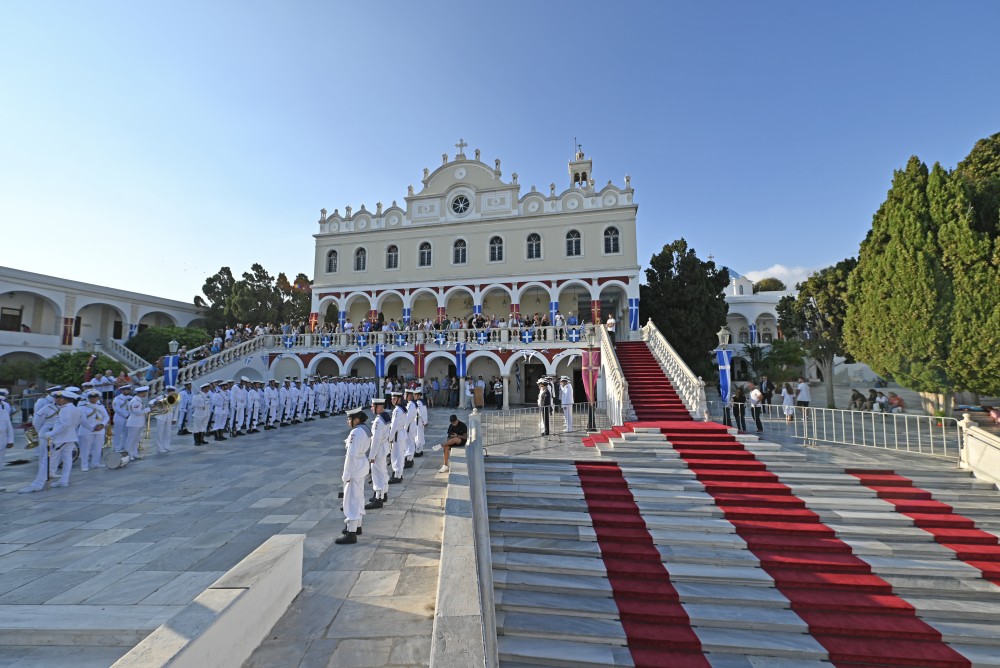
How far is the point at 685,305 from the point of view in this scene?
26047 mm

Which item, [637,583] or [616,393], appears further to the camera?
[616,393]

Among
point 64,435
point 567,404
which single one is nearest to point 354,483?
point 64,435

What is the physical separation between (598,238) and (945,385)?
51.4ft

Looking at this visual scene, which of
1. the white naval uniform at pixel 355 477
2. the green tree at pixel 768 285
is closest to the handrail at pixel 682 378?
the white naval uniform at pixel 355 477

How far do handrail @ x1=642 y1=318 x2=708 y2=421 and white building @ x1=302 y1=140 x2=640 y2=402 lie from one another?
5.34 m

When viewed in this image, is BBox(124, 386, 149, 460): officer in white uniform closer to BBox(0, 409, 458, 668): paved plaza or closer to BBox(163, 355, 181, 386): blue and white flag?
BBox(0, 409, 458, 668): paved plaza

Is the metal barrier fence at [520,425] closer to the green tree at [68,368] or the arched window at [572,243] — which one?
the arched window at [572,243]

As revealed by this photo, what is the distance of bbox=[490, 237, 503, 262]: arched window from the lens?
86.5ft

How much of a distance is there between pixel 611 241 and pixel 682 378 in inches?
513

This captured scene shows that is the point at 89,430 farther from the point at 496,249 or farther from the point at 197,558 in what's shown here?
the point at 496,249

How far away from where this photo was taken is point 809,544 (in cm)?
644

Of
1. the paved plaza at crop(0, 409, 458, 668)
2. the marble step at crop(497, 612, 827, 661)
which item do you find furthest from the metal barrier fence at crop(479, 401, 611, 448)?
the marble step at crop(497, 612, 827, 661)

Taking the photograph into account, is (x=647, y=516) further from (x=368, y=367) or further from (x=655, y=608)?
(x=368, y=367)

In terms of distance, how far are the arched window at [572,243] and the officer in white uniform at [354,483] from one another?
68.3 feet
